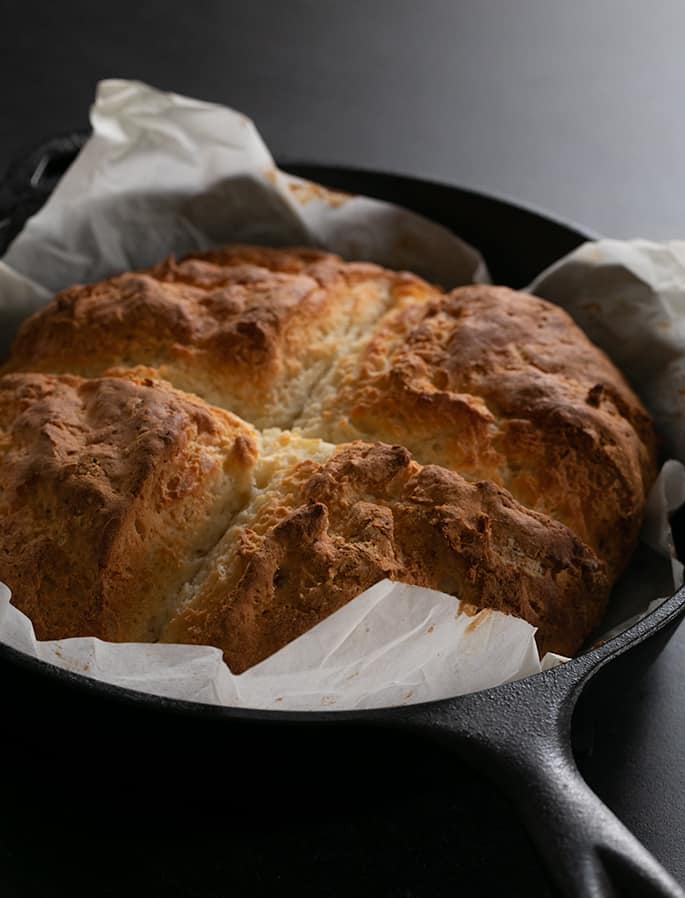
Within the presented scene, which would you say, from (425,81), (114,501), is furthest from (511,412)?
(425,81)

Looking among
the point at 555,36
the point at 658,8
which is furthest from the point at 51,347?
the point at 658,8

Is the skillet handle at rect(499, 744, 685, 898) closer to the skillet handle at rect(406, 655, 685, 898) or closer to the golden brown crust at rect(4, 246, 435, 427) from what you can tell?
the skillet handle at rect(406, 655, 685, 898)

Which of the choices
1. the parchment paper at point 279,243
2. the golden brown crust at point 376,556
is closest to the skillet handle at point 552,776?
the parchment paper at point 279,243

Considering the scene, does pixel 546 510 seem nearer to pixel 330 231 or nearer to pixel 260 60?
pixel 330 231

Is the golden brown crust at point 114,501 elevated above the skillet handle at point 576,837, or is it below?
below

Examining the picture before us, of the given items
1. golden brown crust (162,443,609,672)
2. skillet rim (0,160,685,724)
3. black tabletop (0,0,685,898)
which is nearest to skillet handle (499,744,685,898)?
skillet rim (0,160,685,724)

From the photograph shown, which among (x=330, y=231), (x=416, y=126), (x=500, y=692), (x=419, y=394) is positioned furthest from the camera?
(x=416, y=126)

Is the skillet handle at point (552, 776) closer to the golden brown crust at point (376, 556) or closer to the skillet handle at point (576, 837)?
the skillet handle at point (576, 837)

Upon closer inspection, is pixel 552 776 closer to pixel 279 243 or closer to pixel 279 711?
pixel 279 711
